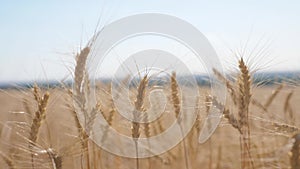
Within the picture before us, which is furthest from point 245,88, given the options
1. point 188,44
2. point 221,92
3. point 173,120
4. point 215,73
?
point 188,44

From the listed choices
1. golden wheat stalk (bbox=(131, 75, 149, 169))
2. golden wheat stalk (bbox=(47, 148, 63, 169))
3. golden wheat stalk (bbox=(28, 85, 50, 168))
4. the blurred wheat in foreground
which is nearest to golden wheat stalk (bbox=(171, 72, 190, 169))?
the blurred wheat in foreground

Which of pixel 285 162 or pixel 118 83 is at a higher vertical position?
pixel 118 83

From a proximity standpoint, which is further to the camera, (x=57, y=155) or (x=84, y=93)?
(x=84, y=93)

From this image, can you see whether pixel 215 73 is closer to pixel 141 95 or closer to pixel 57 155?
pixel 141 95

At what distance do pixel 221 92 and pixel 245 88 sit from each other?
0.88 feet

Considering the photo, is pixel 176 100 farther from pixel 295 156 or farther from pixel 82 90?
pixel 295 156

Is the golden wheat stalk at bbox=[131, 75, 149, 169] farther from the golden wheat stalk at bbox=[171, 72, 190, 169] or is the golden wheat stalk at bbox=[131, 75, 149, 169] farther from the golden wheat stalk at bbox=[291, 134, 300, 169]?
the golden wheat stalk at bbox=[291, 134, 300, 169]

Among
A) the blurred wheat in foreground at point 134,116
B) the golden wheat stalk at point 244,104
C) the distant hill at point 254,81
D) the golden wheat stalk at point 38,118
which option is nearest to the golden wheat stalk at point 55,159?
the blurred wheat in foreground at point 134,116

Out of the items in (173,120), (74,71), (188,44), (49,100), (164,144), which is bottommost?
(164,144)

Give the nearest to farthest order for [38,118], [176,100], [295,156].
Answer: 1. [295,156]
2. [38,118]
3. [176,100]

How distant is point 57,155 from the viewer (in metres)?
1.65

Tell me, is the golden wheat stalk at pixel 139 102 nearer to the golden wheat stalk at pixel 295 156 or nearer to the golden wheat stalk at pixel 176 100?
the golden wheat stalk at pixel 176 100

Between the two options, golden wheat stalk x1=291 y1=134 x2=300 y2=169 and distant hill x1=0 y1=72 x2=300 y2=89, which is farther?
distant hill x1=0 y1=72 x2=300 y2=89

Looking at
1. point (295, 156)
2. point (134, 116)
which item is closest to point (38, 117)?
point (134, 116)
